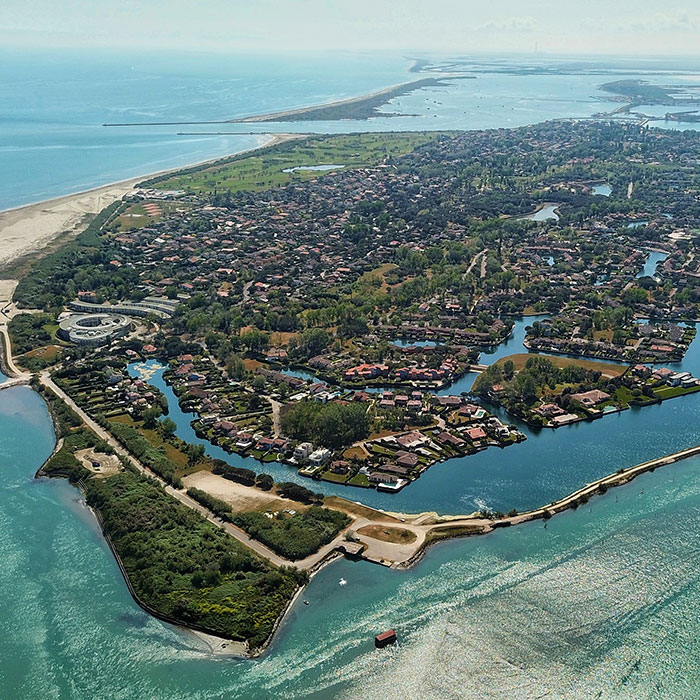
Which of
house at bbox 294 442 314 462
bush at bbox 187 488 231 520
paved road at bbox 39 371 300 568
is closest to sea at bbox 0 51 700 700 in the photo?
house at bbox 294 442 314 462

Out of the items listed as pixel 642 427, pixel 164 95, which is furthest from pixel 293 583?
pixel 164 95

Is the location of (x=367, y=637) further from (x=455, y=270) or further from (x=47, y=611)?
(x=455, y=270)

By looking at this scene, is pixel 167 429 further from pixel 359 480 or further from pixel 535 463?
pixel 535 463

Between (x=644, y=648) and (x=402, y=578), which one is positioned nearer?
(x=644, y=648)

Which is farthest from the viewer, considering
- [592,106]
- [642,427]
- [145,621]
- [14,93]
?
[14,93]

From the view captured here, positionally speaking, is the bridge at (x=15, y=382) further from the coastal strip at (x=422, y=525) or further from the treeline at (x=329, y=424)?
the treeline at (x=329, y=424)
